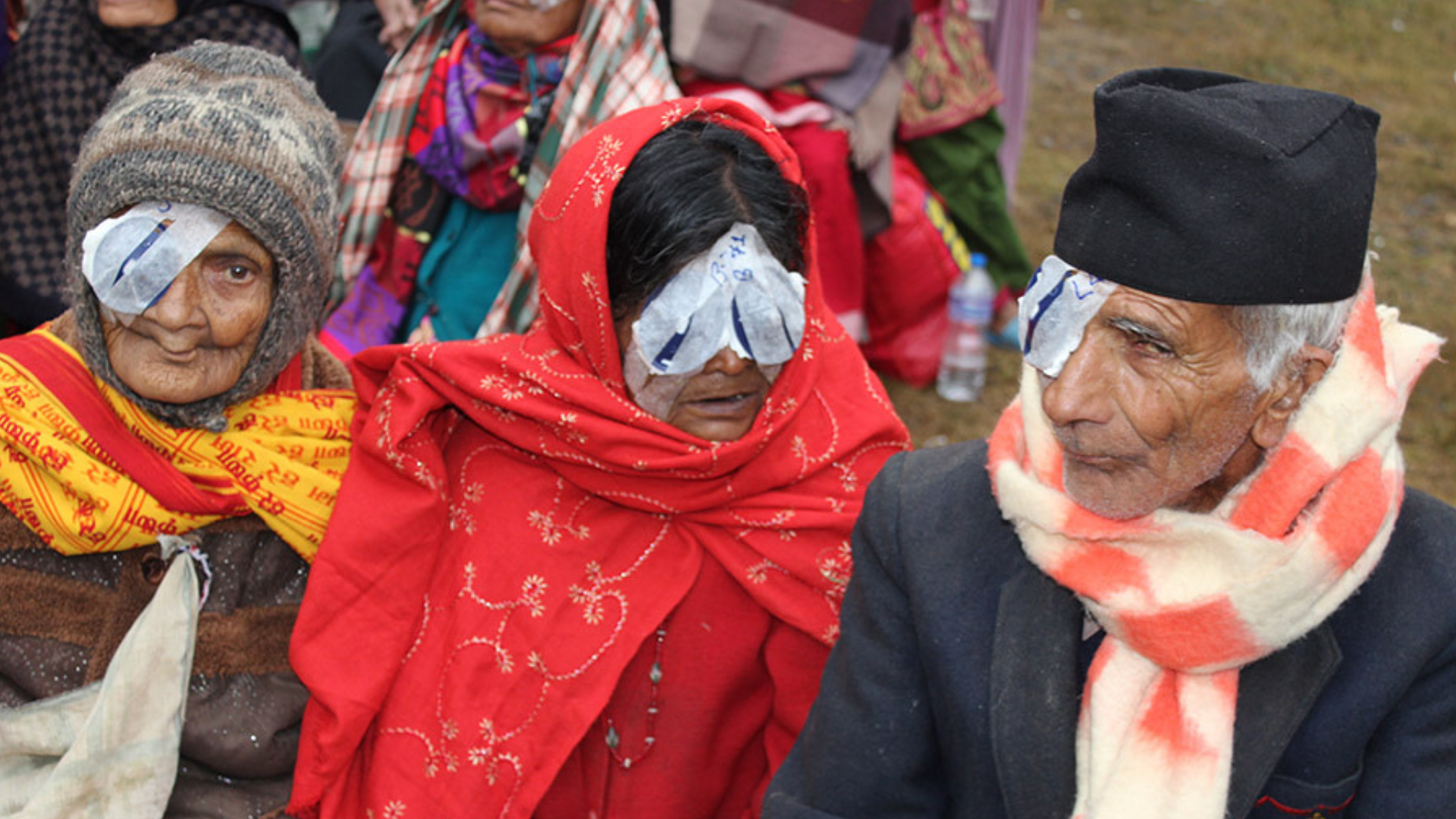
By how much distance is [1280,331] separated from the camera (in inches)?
75.8

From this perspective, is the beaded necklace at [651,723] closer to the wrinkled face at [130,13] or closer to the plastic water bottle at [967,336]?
the wrinkled face at [130,13]

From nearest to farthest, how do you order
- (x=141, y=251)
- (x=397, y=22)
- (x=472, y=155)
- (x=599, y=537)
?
1. (x=141, y=251)
2. (x=599, y=537)
3. (x=472, y=155)
4. (x=397, y=22)

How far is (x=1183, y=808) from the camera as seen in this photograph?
201 cm

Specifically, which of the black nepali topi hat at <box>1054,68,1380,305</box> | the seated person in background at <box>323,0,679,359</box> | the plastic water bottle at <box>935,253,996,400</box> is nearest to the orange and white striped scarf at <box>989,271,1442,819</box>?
the black nepali topi hat at <box>1054,68,1380,305</box>

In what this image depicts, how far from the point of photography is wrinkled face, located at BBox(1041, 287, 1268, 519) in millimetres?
1927

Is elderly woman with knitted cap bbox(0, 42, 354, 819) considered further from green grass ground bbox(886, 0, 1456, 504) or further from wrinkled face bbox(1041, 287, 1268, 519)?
green grass ground bbox(886, 0, 1456, 504)

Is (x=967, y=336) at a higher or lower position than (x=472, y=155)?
lower

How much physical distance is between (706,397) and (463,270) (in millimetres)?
1412

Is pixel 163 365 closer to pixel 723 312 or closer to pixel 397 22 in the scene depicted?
pixel 723 312

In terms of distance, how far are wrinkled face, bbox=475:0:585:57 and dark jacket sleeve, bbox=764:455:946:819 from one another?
202 centimetres

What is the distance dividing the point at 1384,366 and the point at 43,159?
3.28 metres

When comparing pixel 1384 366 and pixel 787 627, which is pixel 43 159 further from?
pixel 1384 366

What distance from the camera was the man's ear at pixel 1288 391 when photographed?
1.97 metres

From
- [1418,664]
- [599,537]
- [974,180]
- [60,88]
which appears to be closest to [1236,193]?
[1418,664]
